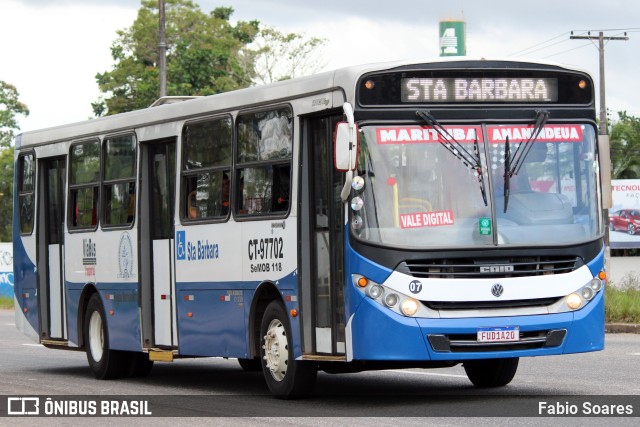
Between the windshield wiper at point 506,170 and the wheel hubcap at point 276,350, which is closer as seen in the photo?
the windshield wiper at point 506,170

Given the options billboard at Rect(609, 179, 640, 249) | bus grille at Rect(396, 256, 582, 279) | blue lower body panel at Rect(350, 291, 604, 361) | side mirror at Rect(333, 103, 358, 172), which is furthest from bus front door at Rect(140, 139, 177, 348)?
billboard at Rect(609, 179, 640, 249)

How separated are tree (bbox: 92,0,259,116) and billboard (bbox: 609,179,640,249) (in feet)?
104

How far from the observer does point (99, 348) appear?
721 inches

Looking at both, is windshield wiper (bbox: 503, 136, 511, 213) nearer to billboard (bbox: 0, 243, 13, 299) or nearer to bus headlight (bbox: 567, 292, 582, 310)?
bus headlight (bbox: 567, 292, 582, 310)

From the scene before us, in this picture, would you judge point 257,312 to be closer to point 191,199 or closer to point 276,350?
point 276,350

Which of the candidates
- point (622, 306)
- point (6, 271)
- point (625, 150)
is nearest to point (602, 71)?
point (625, 150)

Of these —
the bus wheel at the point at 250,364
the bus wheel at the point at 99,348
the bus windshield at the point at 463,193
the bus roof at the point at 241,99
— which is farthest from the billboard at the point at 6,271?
the bus windshield at the point at 463,193

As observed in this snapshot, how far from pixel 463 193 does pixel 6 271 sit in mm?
38111

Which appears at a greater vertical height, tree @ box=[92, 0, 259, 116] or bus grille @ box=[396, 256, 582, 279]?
tree @ box=[92, 0, 259, 116]

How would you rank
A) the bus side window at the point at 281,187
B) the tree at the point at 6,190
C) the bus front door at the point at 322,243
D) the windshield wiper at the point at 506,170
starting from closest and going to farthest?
the windshield wiper at the point at 506,170 < the bus front door at the point at 322,243 < the bus side window at the point at 281,187 < the tree at the point at 6,190

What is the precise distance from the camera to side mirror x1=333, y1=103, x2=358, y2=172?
39.8 ft

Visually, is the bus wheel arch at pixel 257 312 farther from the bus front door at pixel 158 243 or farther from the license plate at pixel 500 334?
the license plate at pixel 500 334

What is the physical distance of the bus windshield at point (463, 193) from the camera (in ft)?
40.7

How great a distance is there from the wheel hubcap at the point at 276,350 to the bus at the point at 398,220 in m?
0.02
